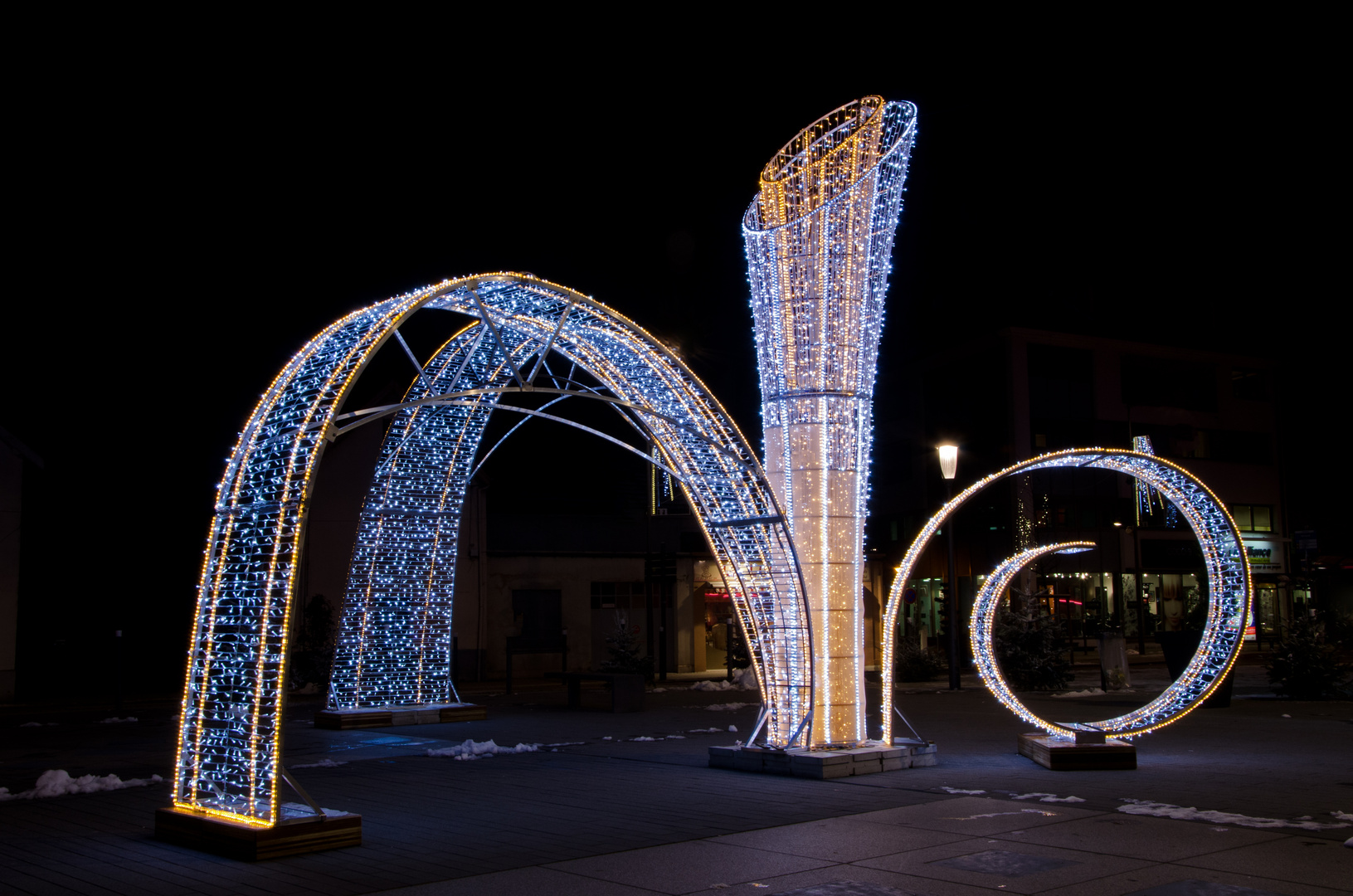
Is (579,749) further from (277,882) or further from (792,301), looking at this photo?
(277,882)

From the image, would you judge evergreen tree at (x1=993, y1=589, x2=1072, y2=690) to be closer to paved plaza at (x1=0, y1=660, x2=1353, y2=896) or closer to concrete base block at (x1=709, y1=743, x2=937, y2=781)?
paved plaza at (x1=0, y1=660, x2=1353, y2=896)

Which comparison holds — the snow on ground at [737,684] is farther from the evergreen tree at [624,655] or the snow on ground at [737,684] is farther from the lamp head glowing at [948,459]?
the lamp head glowing at [948,459]

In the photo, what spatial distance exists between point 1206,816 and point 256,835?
6.56m

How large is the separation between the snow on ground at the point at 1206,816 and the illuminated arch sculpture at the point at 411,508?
299cm

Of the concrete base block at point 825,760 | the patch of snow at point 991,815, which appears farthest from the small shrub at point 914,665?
the patch of snow at point 991,815

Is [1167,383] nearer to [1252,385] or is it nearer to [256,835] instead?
[1252,385]

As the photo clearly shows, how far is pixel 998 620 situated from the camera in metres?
20.9

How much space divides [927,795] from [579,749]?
4.93m

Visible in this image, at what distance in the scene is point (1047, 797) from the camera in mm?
9086

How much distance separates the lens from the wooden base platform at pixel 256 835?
23.4 ft

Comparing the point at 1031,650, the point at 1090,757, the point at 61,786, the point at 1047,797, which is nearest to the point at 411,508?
the point at 61,786

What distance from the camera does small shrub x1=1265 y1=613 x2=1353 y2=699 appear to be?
18.4 metres

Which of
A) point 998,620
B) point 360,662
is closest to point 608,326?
point 360,662

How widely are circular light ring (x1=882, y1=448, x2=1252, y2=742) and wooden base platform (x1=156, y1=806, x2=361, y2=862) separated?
19.9 ft
